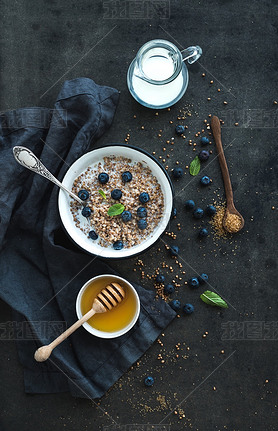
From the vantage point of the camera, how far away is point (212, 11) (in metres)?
2.23

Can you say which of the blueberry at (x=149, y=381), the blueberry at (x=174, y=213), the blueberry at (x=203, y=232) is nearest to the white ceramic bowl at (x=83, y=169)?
the blueberry at (x=174, y=213)

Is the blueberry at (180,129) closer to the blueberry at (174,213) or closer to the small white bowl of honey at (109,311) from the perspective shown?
the blueberry at (174,213)

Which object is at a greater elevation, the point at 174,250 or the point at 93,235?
the point at 93,235

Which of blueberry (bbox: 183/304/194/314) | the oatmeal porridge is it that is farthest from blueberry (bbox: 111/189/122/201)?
blueberry (bbox: 183/304/194/314)

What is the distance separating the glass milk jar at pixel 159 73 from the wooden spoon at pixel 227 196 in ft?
0.77

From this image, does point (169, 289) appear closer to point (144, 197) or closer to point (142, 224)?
point (142, 224)

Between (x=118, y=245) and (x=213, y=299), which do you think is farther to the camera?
(x=213, y=299)

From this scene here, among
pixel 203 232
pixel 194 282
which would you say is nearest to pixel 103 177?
pixel 203 232

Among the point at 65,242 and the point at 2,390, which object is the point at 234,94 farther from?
the point at 2,390

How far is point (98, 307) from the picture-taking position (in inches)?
79.2

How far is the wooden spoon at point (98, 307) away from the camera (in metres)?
1.98

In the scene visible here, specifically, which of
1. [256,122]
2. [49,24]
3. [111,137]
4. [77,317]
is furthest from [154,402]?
[49,24]

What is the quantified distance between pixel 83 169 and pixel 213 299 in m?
0.87

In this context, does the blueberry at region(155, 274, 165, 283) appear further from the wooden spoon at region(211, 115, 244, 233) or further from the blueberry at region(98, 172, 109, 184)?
the blueberry at region(98, 172, 109, 184)
